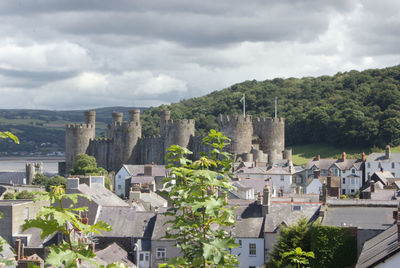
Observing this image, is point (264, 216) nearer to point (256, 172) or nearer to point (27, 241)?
point (27, 241)

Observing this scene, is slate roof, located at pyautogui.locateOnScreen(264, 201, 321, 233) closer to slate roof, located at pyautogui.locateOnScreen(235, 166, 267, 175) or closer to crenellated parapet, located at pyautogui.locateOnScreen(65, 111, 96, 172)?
slate roof, located at pyautogui.locateOnScreen(235, 166, 267, 175)

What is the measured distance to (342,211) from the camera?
25.4 m

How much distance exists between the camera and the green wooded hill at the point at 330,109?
8462cm

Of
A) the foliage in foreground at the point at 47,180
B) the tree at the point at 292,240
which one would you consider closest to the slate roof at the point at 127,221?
the tree at the point at 292,240

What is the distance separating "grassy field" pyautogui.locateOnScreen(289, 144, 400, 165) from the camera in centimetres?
8006

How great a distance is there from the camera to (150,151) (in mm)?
73188

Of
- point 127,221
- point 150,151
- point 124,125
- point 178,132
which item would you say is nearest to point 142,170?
point 178,132

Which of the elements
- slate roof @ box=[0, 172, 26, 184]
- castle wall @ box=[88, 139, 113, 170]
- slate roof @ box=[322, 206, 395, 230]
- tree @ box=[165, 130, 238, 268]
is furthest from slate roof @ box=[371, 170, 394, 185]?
tree @ box=[165, 130, 238, 268]

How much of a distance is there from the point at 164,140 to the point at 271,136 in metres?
11.4

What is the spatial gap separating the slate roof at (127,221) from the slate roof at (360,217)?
10.1 m

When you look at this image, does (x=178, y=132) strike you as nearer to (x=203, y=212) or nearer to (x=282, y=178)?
(x=282, y=178)

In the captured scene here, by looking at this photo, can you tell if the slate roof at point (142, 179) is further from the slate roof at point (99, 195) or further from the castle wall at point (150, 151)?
the slate roof at point (99, 195)

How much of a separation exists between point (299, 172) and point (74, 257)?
56231mm

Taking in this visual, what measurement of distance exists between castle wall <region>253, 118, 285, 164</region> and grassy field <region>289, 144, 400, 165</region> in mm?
10856
